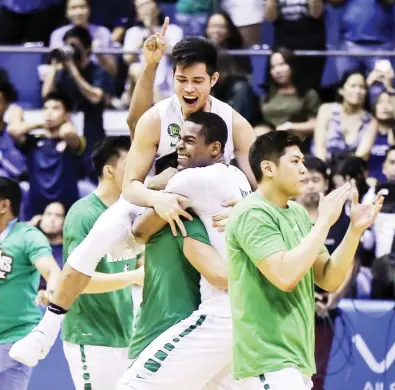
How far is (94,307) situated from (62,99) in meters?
3.56

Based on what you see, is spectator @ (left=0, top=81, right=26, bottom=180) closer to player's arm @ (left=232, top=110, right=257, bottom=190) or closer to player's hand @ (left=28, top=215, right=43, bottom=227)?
player's hand @ (left=28, top=215, right=43, bottom=227)

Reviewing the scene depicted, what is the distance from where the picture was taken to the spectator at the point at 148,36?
975 centimetres

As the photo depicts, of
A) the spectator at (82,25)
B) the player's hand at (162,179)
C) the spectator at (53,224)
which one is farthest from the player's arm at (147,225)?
the spectator at (82,25)

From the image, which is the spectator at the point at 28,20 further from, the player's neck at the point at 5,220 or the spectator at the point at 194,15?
the player's neck at the point at 5,220

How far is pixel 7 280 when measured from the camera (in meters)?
6.70

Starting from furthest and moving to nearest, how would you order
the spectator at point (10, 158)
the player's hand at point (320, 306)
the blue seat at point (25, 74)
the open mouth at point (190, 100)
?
1. the blue seat at point (25, 74)
2. the spectator at point (10, 158)
3. the player's hand at point (320, 306)
4. the open mouth at point (190, 100)

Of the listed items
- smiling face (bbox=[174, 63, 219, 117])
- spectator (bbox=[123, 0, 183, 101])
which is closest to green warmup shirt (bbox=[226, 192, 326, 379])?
smiling face (bbox=[174, 63, 219, 117])

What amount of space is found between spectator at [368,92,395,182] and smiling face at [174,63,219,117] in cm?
366

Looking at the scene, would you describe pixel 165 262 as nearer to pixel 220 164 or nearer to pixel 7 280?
pixel 220 164

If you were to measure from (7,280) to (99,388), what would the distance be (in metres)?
0.93

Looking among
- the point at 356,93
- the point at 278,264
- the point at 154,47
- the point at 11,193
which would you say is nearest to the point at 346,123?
the point at 356,93

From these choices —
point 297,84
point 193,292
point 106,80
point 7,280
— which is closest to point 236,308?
point 193,292

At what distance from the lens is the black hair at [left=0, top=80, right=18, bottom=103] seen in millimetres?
9852

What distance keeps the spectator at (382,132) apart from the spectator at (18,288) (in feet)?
10.8
